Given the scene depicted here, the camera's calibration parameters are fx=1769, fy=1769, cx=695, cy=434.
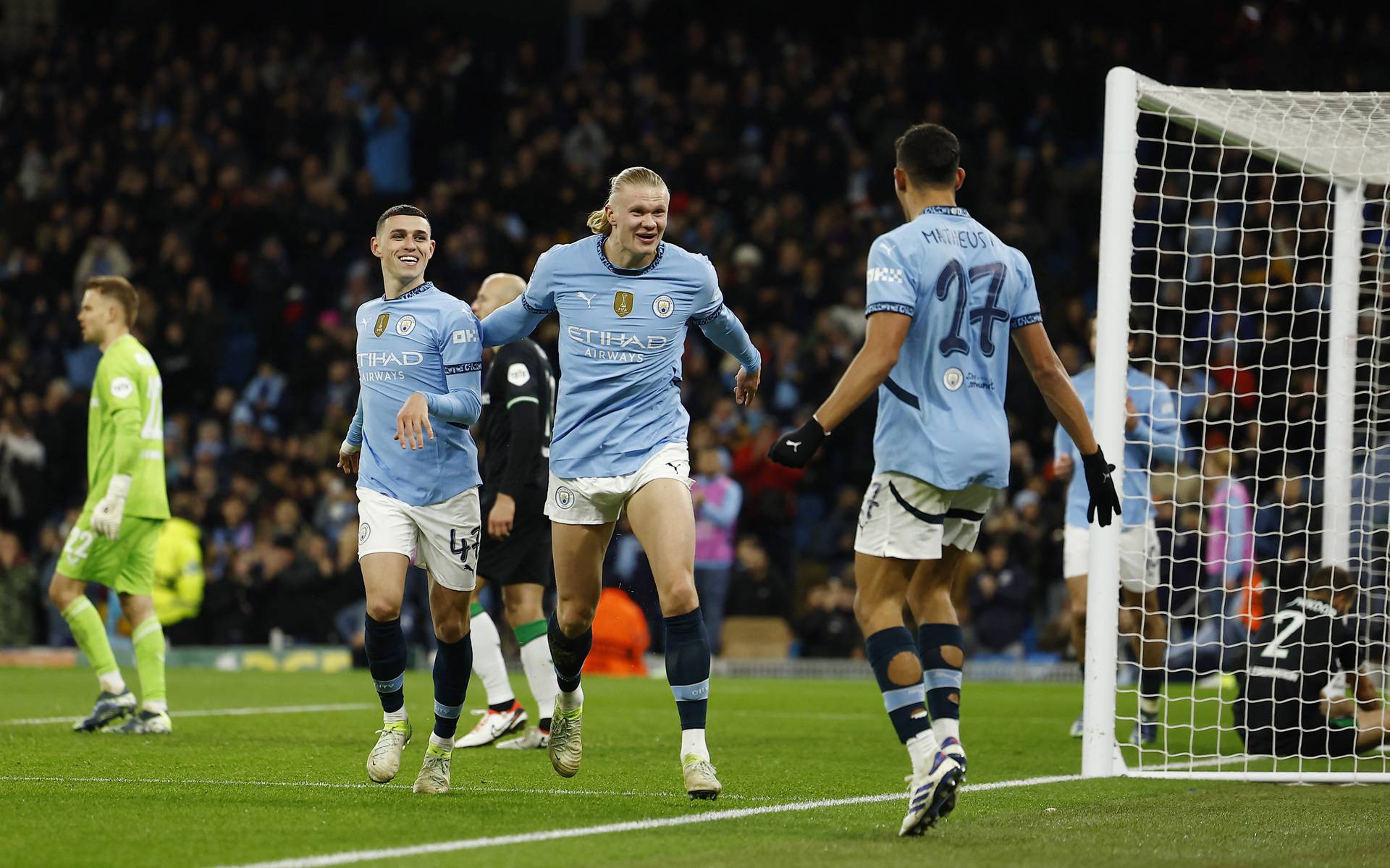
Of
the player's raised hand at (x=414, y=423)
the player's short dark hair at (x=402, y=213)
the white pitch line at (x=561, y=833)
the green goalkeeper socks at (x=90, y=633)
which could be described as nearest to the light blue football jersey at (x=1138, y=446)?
the white pitch line at (x=561, y=833)

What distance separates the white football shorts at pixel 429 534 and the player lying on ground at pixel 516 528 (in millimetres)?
2099

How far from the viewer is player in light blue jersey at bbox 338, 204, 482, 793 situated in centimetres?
682

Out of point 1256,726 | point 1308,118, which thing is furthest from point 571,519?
point 1308,118

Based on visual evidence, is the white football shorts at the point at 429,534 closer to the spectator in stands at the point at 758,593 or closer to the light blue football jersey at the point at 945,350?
the light blue football jersey at the point at 945,350

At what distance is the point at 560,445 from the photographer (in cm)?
668

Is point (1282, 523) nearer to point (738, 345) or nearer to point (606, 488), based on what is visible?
point (738, 345)

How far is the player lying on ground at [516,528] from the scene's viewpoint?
9.17 metres

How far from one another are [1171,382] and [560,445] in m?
11.1

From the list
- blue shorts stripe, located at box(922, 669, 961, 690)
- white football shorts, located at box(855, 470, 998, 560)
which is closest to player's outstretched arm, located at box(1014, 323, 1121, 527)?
white football shorts, located at box(855, 470, 998, 560)

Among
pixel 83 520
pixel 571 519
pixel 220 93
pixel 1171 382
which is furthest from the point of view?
pixel 220 93

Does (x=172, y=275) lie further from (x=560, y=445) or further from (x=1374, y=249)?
(x=560, y=445)

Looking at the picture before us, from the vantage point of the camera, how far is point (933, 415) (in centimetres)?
593

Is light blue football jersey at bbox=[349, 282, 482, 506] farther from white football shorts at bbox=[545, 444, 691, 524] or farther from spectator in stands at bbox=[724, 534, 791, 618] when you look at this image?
spectator in stands at bbox=[724, 534, 791, 618]

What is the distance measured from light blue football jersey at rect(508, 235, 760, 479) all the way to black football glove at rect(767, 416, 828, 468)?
109cm
